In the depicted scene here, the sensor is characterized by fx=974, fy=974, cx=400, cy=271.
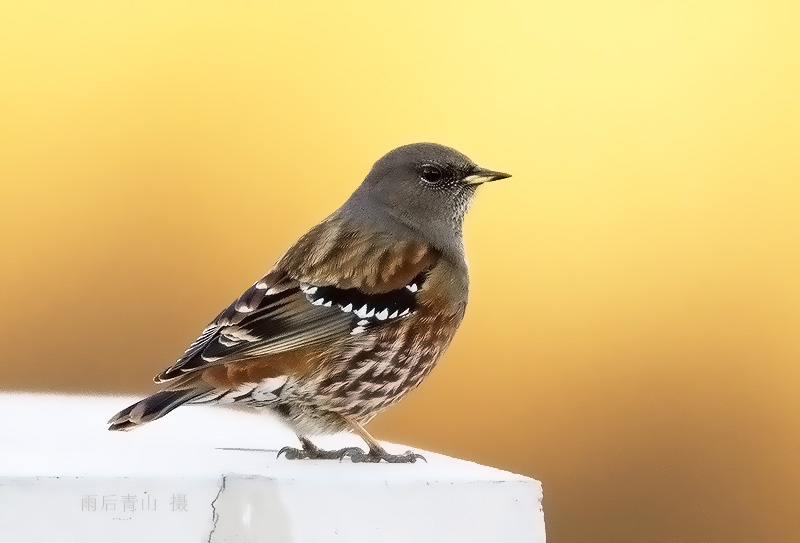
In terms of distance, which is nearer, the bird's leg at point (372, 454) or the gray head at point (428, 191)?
the bird's leg at point (372, 454)

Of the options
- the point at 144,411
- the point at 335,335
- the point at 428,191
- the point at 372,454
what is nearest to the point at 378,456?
the point at 372,454

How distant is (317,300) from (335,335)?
0.28ft

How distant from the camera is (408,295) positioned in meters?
1.88

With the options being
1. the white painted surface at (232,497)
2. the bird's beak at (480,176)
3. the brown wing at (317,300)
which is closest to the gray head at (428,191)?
the bird's beak at (480,176)

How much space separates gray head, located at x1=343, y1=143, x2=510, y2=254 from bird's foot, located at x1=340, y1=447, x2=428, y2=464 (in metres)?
0.51

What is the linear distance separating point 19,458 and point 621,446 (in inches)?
73.6

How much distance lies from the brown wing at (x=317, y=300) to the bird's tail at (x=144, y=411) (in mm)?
51

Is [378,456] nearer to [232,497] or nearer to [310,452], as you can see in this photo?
[310,452]

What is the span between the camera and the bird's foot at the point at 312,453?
5.85ft

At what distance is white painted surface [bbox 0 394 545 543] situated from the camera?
50.6 inches

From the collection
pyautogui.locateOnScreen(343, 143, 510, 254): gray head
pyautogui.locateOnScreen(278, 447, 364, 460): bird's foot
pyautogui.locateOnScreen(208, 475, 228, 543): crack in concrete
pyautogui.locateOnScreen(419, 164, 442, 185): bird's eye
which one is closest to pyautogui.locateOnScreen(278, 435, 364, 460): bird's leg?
pyautogui.locateOnScreen(278, 447, 364, 460): bird's foot

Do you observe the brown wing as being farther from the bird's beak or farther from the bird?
the bird's beak

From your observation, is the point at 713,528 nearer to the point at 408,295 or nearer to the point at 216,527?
the point at 408,295

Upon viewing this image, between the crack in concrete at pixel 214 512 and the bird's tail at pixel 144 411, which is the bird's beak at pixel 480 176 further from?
the crack in concrete at pixel 214 512
